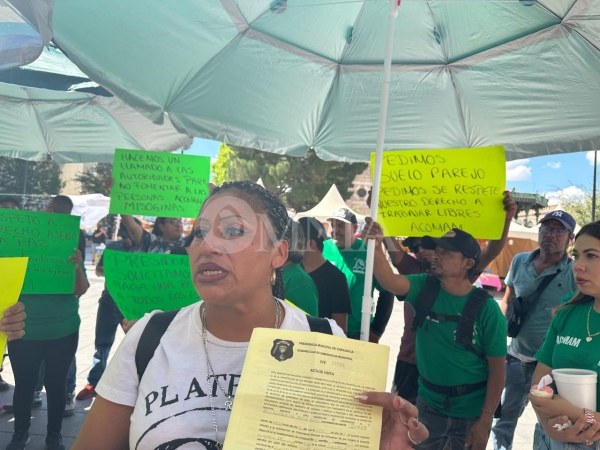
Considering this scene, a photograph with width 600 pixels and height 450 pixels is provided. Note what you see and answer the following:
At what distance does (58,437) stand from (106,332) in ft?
4.48

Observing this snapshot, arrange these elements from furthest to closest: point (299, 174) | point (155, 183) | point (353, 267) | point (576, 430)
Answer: point (299, 174) < point (353, 267) < point (155, 183) < point (576, 430)

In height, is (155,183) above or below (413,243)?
above

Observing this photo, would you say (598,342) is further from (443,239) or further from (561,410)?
(443,239)

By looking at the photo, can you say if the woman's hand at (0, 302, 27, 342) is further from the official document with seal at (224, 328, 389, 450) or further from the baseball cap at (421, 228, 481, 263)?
the baseball cap at (421, 228, 481, 263)

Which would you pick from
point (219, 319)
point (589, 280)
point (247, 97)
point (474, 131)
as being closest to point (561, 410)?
point (589, 280)

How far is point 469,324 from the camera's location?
282 centimetres

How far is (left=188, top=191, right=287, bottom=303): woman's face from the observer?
154 centimetres

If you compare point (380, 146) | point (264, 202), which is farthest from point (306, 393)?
point (380, 146)

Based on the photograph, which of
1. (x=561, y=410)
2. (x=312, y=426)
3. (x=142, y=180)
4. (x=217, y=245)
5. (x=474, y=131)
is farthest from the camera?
(x=474, y=131)

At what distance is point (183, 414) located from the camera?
1.38 meters

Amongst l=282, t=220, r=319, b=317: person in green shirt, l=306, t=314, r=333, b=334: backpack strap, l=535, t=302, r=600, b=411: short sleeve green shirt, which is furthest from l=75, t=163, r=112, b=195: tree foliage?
l=306, t=314, r=333, b=334: backpack strap

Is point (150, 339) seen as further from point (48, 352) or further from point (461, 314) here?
point (48, 352)

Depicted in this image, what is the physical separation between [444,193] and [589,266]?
764mm

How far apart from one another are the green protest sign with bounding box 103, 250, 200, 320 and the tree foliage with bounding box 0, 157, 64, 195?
29096 mm
